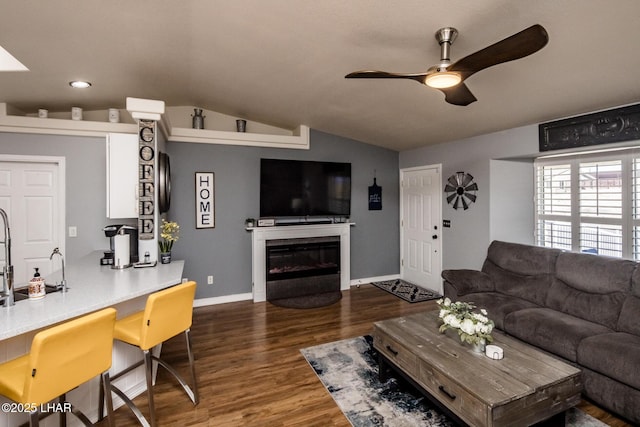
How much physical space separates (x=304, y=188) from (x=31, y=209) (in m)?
3.43

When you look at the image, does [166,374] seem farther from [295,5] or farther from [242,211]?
[295,5]

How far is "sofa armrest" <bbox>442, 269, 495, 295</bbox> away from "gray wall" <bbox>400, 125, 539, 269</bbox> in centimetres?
62

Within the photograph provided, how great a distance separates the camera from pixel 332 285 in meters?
5.02

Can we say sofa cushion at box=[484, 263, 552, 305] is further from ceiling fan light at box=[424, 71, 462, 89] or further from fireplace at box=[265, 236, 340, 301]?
ceiling fan light at box=[424, 71, 462, 89]

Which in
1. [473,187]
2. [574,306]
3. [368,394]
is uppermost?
[473,187]

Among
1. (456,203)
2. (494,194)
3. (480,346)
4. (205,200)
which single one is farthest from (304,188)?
(480,346)

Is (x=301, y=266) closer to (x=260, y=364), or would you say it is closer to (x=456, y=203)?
(x=260, y=364)

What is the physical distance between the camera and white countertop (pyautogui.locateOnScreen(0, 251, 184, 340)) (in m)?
1.57

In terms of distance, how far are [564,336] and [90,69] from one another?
15.7 feet

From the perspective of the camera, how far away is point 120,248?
108 inches

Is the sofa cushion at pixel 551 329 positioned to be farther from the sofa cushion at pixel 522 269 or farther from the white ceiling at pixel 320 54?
the white ceiling at pixel 320 54

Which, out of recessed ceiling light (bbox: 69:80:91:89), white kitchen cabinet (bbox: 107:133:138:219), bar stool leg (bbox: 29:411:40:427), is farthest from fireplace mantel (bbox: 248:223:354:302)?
bar stool leg (bbox: 29:411:40:427)

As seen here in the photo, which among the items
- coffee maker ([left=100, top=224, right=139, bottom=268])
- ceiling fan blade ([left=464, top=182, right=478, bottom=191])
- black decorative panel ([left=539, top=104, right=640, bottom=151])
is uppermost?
black decorative panel ([left=539, top=104, right=640, bottom=151])

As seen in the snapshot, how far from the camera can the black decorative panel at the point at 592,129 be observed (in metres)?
2.78
